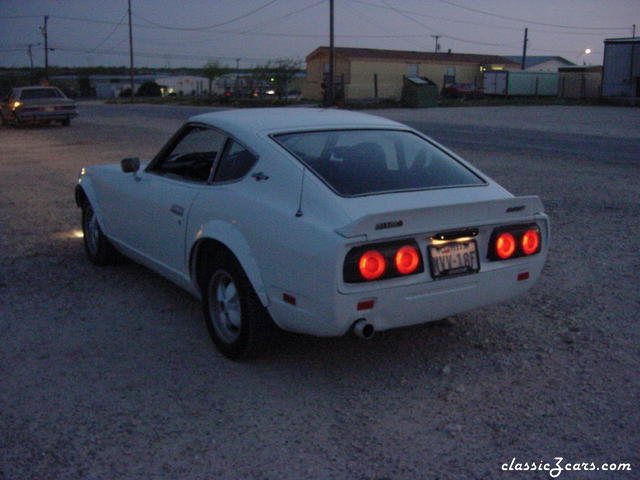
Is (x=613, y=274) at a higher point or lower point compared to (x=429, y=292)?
lower

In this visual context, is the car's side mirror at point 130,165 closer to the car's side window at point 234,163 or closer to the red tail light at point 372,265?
the car's side window at point 234,163

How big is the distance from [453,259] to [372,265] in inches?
20.6

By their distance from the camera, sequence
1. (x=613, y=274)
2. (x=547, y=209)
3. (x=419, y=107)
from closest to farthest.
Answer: (x=613, y=274) < (x=547, y=209) < (x=419, y=107)

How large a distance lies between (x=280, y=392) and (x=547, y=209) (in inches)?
239

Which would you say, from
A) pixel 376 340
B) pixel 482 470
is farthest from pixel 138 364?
pixel 482 470

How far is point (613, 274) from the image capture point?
598 cm

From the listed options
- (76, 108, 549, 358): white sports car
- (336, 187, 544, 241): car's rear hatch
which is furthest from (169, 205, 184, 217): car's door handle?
(336, 187, 544, 241): car's rear hatch

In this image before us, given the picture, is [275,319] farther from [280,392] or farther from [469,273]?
[469,273]

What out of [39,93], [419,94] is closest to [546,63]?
[419,94]

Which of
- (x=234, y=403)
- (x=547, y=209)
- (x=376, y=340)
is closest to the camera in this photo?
(x=234, y=403)

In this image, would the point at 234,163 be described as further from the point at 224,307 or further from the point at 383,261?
the point at 383,261

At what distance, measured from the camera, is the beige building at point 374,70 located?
5897 centimetres

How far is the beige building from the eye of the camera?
58969mm

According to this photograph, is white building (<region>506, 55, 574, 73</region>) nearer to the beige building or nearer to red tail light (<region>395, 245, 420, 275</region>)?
the beige building
